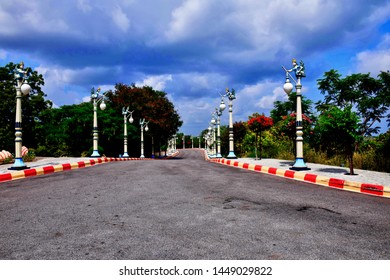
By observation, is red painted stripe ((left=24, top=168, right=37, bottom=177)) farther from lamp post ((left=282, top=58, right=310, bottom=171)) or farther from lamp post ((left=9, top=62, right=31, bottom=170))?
lamp post ((left=282, top=58, right=310, bottom=171))

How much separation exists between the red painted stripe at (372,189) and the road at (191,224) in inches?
46.0

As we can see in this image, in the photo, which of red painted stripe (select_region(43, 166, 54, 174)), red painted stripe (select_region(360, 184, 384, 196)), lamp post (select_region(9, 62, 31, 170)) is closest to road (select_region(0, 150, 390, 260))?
red painted stripe (select_region(360, 184, 384, 196))

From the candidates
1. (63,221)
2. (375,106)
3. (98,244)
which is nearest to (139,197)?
Result: (63,221)

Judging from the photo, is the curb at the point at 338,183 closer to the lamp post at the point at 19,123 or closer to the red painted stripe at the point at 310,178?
the red painted stripe at the point at 310,178

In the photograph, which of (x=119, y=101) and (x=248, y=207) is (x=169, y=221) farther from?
(x=119, y=101)

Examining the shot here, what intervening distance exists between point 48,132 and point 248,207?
34.7 metres

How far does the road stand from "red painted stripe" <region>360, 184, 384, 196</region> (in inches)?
46.0

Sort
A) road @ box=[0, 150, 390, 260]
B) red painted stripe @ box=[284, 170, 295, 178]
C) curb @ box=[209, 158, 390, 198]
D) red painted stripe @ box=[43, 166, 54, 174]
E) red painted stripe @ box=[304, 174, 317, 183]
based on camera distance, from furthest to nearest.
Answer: red painted stripe @ box=[43, 166, 54, 174]
red painted stripe @ box=[284, 170, 295, 178]
red painted stripe @ box=[304, 174, 317, 183]
curb @ box=[209, 158, 390, 198]
road @ box=[0, 150, 390, 260]

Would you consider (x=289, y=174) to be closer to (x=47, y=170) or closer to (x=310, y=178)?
(x=310, y=178)

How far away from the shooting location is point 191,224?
4.43 meters

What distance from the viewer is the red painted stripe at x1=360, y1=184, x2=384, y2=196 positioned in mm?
7785

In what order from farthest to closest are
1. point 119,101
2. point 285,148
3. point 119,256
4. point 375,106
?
point 119,101, point 375,106, point 285,148, point 119,256

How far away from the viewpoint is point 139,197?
6484mm

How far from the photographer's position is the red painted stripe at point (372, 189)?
7.79 m
